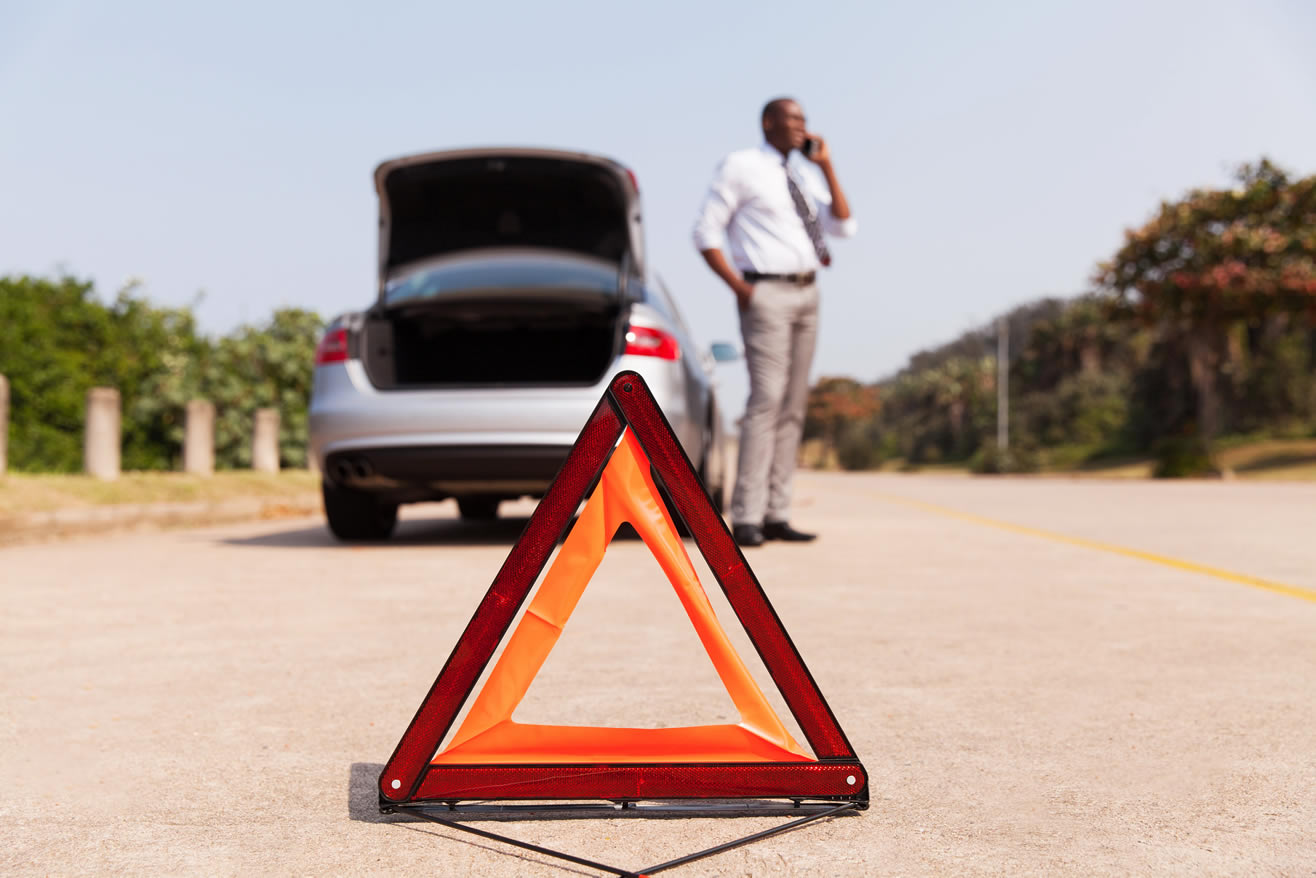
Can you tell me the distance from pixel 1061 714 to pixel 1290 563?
14.8 feet

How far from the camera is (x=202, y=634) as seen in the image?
15.2 ft

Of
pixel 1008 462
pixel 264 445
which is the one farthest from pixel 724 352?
pixel 1008 462

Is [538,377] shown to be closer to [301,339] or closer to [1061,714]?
[1061,714]

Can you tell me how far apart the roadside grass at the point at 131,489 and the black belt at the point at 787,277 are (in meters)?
5.14

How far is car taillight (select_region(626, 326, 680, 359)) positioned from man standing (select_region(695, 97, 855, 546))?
18.7 inches

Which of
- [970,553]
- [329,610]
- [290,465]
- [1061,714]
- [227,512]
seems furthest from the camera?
[290,465]

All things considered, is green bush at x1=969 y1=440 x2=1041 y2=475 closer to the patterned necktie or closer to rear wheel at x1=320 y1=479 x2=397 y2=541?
rear wheel at x1=320 y1=479 x2=397 y2=541

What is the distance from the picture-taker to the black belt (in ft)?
23.4

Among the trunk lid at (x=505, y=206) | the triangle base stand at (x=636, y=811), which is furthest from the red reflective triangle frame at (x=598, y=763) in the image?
the trunk lid at (x=505, y=206)

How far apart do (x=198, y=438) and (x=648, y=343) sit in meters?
8.64

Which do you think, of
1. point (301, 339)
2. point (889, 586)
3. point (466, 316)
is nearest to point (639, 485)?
point (889, 586)

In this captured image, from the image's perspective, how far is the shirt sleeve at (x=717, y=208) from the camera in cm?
706

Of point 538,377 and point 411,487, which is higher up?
point 538,377

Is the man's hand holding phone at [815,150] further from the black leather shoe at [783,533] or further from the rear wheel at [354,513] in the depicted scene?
the rear wheel at [354,513]
